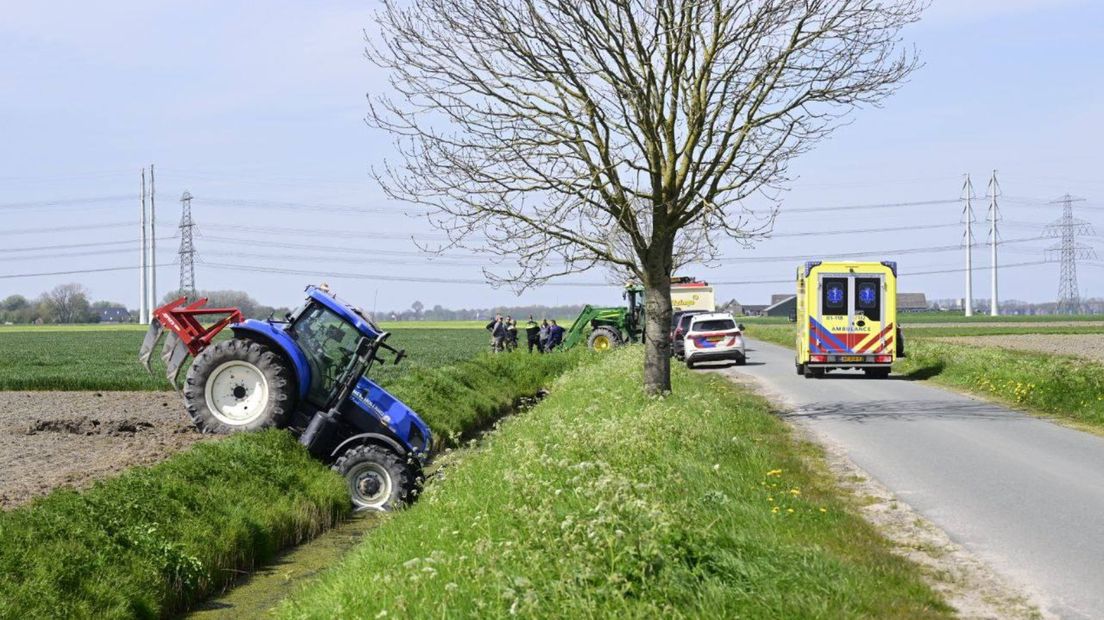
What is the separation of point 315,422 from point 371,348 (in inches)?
47.0

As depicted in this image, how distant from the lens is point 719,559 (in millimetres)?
7539

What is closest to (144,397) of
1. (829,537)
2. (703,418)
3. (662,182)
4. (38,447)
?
(38,447)

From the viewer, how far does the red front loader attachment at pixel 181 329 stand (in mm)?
17203

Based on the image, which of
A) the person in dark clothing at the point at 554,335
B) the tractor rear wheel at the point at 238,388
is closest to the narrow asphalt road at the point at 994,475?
the tractor rear wheel at the point at 238,388

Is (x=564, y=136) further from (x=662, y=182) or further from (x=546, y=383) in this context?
(x=546, y=383)

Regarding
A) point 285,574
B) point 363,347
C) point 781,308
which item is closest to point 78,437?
point 363,347

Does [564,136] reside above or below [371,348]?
above

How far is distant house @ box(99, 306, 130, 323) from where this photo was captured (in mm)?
146650

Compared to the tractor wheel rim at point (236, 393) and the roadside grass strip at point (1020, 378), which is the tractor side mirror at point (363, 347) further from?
the roadside grass strip at point (1020, 378)

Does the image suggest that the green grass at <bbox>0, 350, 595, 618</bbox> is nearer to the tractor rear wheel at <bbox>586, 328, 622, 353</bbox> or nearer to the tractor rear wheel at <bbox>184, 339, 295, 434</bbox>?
the tractor rear wheel at <bbox>184, 339, 295, 434</bbox>

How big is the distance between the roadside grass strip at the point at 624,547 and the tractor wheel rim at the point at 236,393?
12.8 ft

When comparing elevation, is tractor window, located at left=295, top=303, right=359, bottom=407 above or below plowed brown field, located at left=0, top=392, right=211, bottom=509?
above

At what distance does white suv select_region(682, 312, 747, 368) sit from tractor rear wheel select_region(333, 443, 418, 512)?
24767 millimetres

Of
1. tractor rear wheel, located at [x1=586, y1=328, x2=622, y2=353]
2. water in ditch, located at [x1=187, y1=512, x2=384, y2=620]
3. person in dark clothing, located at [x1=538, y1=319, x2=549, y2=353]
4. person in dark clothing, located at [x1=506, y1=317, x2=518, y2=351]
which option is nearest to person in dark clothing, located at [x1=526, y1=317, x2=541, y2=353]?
person in dark clothing, located at [x1=538, y1=319, x2=549, y2=353]
